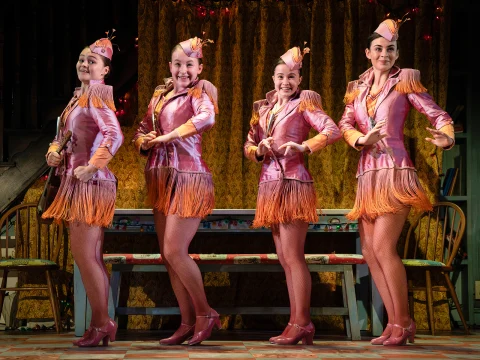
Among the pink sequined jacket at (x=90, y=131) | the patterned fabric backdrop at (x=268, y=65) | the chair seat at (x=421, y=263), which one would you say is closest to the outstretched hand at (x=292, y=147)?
the pink sequined jacket at (x=90, y=131)

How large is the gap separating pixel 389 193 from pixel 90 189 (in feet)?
4.99

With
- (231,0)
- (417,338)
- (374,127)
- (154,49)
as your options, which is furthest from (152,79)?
(417,338)

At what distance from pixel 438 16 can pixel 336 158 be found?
1.28 m

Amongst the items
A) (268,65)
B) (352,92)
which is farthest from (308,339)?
(268,65)

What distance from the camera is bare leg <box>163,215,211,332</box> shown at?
4055mm

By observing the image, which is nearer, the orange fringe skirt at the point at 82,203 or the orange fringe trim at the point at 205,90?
the orange fringe skirt at the point at 82,203

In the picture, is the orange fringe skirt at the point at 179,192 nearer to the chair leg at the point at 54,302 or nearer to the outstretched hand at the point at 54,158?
the outstretched hand at the point at 54,158

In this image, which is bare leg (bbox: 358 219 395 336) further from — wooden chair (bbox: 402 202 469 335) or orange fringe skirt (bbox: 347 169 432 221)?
wooden chair (bbox: 402 202 469 335)

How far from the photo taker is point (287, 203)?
164 inches

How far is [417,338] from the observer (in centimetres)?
481

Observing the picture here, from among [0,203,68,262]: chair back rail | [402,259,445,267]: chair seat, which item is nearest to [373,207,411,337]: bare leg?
[402,259,445,267]: chair seat

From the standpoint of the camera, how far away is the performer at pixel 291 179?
4.14 m

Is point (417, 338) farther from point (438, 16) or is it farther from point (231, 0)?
point (231, 0)

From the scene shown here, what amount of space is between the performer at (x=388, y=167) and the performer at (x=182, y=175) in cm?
81
